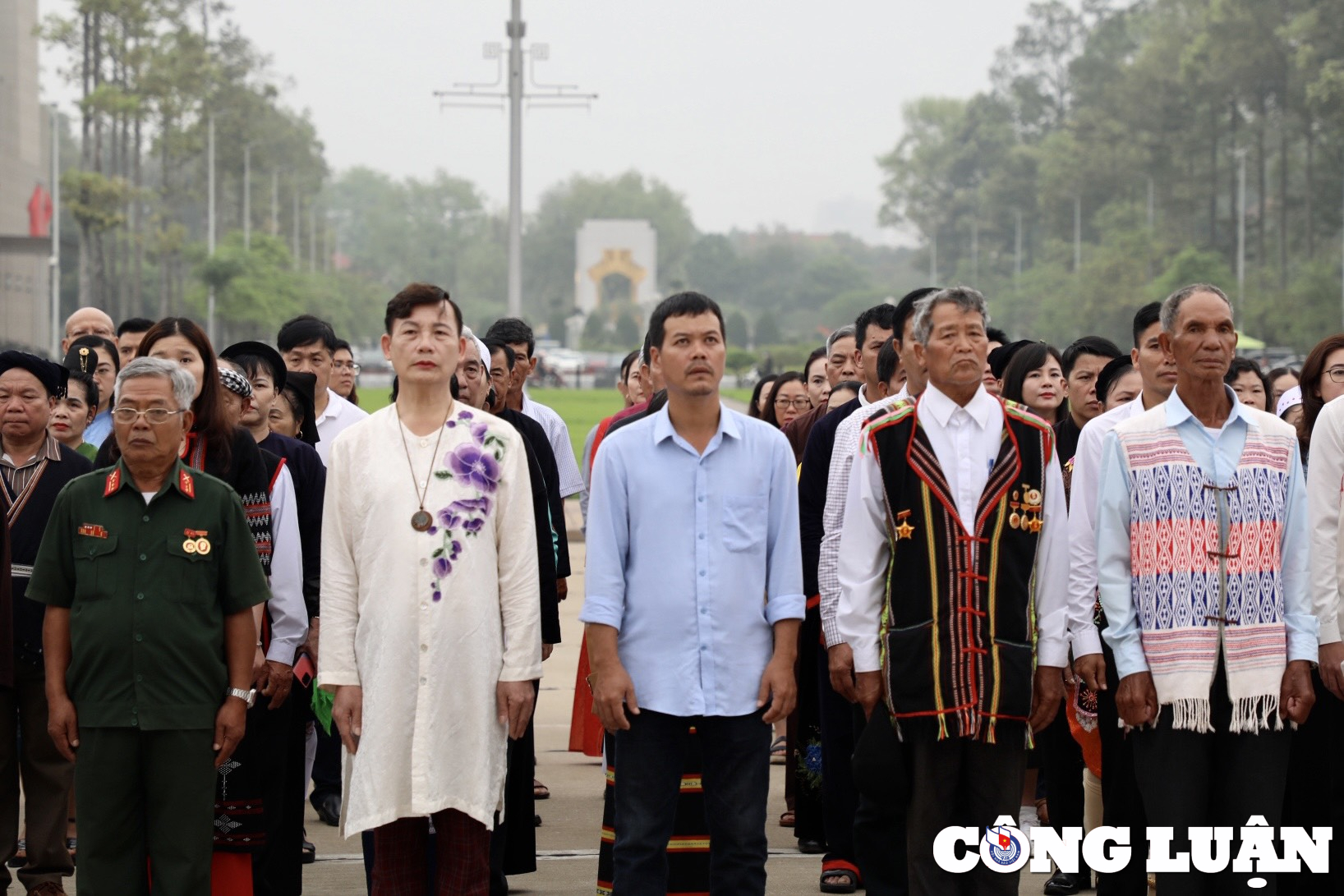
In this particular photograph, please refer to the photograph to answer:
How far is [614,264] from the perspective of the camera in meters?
120

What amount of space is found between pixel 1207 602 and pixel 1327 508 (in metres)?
0.66

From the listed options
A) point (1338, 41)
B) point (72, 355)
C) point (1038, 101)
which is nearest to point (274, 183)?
point (1338, 41)

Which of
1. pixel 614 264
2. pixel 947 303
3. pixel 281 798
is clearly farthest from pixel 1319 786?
pixel 614 264

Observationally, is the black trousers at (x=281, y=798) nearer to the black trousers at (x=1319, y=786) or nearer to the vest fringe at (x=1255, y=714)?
the vest fringe at (x=1255, y=714)

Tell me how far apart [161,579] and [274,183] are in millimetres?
64512

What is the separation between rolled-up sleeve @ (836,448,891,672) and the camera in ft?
15.6

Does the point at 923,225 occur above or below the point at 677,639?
above

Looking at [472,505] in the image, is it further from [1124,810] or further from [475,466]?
[1124,810]

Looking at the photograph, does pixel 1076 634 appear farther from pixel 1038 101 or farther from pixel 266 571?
pixel 1038 101

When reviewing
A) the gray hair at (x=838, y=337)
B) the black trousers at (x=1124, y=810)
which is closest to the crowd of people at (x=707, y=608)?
the black trousers at (x=1124, y=810)

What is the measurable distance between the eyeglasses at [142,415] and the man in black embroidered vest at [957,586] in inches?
79.8

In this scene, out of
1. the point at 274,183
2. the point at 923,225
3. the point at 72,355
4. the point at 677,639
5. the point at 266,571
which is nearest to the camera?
the point at 677,639

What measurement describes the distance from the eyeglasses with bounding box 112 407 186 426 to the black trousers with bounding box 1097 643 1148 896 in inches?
116

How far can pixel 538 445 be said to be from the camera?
240 inches
